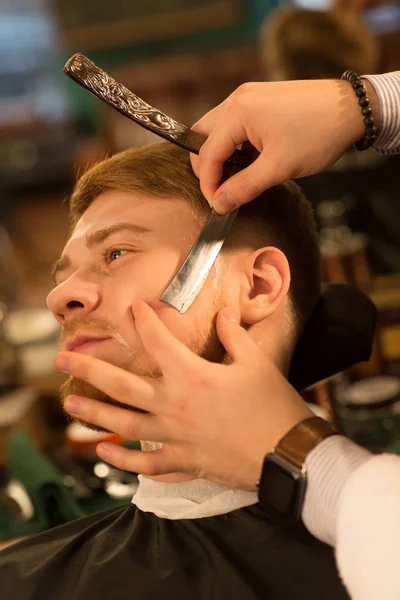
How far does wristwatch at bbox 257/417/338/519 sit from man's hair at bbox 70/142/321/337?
38cm

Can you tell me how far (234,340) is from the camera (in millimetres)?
891

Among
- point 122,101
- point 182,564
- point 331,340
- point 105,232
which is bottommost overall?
point 182,564

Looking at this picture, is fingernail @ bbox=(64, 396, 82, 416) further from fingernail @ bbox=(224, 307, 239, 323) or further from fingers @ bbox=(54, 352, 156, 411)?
fingernail @ bbox=(224, 307, 239, 323)

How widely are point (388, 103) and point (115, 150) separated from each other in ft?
13.9

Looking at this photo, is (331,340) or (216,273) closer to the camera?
(216,273)

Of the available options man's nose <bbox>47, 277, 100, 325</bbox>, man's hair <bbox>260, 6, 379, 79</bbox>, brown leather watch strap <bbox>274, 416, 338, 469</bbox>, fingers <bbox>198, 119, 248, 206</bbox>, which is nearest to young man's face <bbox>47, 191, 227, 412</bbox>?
man's nose <bbox>47, 277, 100, 325</bbox>

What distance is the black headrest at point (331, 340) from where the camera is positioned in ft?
3.97

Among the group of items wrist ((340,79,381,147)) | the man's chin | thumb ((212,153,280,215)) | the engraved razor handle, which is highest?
the engraved razor handle

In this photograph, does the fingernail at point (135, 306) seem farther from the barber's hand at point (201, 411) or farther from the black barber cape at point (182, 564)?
the black barber cape at point (182, 564)

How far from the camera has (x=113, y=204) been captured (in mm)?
1116

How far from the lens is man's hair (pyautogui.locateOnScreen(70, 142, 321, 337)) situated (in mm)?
1106

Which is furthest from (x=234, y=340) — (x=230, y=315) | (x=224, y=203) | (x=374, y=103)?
(x=374, y=103)

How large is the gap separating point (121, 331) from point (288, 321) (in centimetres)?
32

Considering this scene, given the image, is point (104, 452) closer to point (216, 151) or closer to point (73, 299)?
point (73, 299)
